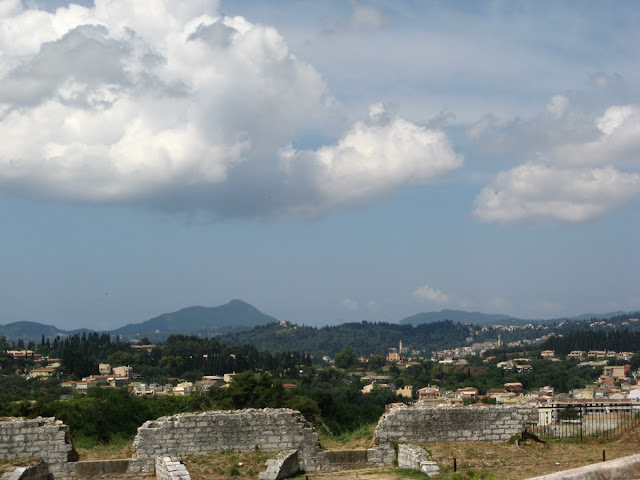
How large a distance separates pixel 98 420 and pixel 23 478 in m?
11.7

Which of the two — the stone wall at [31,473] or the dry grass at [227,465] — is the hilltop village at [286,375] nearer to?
the dry grass at [227,465]

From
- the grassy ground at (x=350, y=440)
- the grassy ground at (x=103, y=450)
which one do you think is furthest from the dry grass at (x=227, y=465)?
the grassy ground at (x=350, y=440)

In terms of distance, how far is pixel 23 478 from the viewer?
14352 millimetres

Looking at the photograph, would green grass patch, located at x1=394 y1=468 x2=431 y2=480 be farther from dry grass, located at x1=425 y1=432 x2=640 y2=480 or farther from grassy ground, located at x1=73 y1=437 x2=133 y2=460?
grassy ground, located at x1=73 y1=437 x2=133 y2=460

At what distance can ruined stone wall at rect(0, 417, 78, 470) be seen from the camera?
15.4 metres

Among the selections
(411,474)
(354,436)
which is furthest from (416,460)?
(354,436)

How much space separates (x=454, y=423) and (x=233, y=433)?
509 cm

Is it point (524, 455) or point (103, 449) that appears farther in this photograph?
point (103, 449)

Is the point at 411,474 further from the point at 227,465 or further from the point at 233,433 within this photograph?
the point at 233,433

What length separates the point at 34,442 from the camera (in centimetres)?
1551

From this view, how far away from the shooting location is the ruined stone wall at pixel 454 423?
16.7 m

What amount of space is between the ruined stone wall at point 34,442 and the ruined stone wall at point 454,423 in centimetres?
692

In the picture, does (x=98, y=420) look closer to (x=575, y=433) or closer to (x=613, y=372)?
(x=575, y=433)

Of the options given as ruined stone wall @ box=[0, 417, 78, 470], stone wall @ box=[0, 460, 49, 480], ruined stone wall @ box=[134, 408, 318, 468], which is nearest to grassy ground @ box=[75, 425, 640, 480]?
ruined stone wall @ box=[134, 408, 318, 468]
